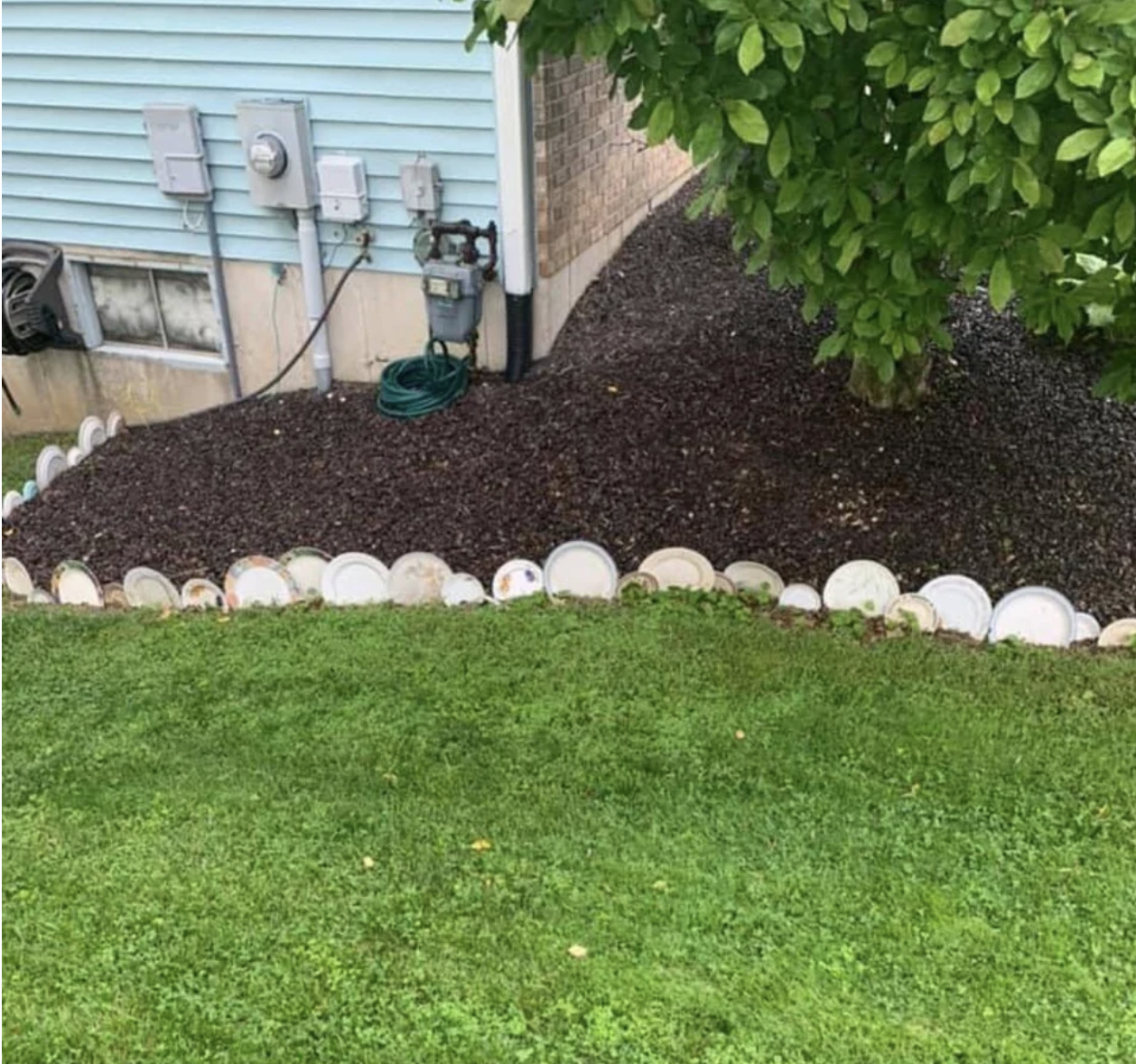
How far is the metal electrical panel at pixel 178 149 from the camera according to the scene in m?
4.95

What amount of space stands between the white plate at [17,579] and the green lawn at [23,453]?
1.57m

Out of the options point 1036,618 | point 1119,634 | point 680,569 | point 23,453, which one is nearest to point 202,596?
point 680,569

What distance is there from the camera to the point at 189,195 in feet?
16.9

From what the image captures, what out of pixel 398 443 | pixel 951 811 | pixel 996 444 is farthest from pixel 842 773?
pixel 398 443

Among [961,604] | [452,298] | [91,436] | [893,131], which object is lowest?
[91,436]

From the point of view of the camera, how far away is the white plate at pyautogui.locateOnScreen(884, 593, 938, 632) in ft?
10.8

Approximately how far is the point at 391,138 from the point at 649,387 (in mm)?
1557

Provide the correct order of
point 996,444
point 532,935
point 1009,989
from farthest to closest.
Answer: point 996,444 → point 532,935 → point 1009,989

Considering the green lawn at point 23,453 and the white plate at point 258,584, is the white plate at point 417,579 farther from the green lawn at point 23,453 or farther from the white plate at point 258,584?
the green lawn at point 23,453

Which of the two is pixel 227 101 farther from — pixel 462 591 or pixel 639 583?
pixel 639 583

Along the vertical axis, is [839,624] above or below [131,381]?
above

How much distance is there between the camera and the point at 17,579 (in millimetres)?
4020

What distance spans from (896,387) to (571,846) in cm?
225

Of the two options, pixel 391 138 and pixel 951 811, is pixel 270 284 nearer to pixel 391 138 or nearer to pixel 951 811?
pixel 391 138
